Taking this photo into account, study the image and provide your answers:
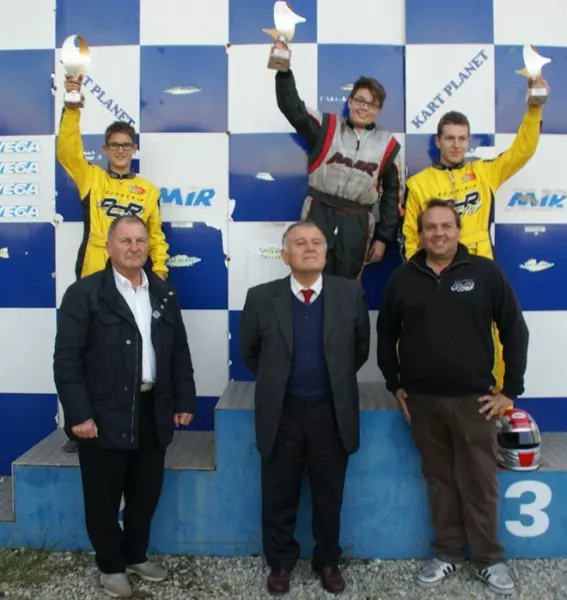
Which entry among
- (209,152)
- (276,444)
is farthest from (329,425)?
(209,152)

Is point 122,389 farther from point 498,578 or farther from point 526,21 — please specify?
point 526,21

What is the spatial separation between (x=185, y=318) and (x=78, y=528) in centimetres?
127

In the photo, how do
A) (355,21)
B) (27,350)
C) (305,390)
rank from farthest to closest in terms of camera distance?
1. (27,350)
2. (355,21)
3. (305,390)

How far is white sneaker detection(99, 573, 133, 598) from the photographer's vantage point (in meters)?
2.23

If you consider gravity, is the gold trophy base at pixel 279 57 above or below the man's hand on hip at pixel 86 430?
above

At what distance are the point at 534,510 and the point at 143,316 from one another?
1.94 m

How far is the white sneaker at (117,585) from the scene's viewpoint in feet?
7.32

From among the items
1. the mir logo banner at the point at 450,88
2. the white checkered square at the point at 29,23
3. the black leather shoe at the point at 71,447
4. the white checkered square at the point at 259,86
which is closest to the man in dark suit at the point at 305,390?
the black leather shoe at the point at 71,447

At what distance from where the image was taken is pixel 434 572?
2.34m

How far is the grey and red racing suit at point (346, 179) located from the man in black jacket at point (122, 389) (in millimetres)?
968

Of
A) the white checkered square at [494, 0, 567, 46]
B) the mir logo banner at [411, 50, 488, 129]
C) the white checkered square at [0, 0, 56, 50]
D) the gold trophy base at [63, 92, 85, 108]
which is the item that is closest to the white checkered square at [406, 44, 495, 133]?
the mir logo banner at [411, 50, 488, 129]

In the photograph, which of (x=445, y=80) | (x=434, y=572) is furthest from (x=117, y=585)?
(x=445, y=80)

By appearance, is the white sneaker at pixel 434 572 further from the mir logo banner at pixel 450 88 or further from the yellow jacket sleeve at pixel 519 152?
the mir logo banner at pixel 450 88

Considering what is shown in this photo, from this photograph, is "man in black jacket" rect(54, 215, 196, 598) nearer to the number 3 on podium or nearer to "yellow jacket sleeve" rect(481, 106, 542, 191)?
the number 3 on podium
